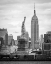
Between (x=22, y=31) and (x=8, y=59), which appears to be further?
(x=22, y=31)

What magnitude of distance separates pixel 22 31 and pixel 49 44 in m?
19.4

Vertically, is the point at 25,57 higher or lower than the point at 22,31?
lower

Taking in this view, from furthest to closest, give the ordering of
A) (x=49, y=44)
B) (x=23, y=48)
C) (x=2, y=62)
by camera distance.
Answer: (x=49, y=44)
(x=23, y=48)
(x=2, y=62)

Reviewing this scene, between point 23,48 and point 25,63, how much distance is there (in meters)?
25.3

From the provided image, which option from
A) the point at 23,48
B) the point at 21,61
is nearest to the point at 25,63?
the point at 21,61

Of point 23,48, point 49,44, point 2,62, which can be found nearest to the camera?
point 2,62

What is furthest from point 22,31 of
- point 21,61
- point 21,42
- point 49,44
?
point 21,61

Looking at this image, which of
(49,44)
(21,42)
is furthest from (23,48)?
(49,44)

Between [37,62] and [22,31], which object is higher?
[22,31]

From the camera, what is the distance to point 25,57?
286ft

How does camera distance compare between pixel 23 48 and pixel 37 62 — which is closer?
pixel 37 62

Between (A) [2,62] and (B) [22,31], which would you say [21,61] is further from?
Answer: (B) [22,31]

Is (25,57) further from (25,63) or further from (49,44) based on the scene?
(49,44)

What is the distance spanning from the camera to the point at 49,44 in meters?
124
